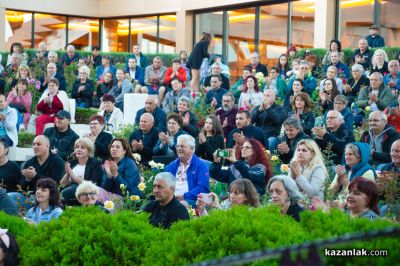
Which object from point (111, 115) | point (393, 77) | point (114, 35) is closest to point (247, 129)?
point (111, 115)

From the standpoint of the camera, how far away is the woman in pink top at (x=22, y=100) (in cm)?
1658

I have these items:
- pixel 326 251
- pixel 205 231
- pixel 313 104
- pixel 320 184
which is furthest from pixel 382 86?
pixel 326 251

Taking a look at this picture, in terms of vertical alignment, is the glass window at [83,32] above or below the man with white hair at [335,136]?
above

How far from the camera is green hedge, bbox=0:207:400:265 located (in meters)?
5.17

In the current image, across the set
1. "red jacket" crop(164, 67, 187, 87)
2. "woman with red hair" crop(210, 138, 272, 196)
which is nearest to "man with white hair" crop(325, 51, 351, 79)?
"red jacket" crop(164, 67, 187, 87)

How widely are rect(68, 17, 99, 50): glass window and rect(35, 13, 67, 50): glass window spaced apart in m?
0.33

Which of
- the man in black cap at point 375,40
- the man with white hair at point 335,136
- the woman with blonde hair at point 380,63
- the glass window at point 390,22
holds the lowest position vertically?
the man with white hair at point 335,136

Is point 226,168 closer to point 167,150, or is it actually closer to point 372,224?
point 167,150

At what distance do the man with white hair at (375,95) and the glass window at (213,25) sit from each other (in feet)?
41.9

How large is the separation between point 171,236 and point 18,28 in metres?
25.0

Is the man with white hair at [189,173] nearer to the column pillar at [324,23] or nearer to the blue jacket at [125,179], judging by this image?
the blue jacket at [125,179]

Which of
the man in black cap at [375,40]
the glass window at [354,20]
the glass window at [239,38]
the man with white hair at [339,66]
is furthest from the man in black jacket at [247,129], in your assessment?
the glass window at [239,38]

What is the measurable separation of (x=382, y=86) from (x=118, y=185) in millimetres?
5574

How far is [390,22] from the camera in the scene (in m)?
21.2
